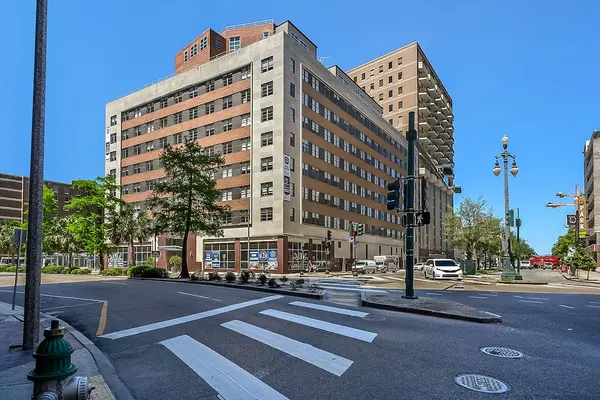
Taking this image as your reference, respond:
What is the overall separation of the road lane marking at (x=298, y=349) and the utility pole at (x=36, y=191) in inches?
149

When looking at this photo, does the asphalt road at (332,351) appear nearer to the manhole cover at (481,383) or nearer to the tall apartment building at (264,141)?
A: the manhole cover at (481,383)

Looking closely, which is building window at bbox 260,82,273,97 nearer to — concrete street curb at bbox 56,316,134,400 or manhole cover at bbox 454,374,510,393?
concrete street curb at bbox 56,316,134,400

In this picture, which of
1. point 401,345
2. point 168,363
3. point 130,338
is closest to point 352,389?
point 401,345

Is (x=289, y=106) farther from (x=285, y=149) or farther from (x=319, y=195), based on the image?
(x=319, y=195)

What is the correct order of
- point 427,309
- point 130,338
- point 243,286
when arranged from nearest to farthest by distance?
1. point 130,338
2. point 427,309
3. point 243,286

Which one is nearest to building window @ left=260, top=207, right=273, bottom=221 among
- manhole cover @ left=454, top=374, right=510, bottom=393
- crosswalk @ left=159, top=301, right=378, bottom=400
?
crosswalk @ left=159, top=301, right=378, bottom=400

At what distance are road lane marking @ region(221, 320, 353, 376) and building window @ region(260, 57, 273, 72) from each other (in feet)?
138

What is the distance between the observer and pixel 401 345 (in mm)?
7535

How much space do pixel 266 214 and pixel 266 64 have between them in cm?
1725

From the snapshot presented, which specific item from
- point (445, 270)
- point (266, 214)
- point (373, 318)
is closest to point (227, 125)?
point (266, 214)

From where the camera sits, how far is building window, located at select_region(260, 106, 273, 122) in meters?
46.8

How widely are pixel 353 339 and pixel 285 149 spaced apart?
1522 inches

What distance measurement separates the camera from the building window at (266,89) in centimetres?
4716

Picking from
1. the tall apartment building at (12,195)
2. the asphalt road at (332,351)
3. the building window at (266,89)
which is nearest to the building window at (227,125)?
the building window at (266,89)
